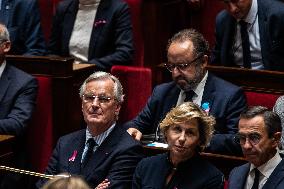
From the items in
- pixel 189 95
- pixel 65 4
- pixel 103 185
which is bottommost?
pixel 103 185

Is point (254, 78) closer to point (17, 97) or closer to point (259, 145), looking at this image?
point (259, 145)

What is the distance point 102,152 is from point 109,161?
0.02 metres

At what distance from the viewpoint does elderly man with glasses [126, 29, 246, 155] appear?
3.52 feet

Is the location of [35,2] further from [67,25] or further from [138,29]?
[138,29]

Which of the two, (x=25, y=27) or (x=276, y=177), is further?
(x=25, y=27)

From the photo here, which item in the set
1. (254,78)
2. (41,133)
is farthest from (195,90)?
(41,133)

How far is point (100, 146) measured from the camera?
1.02m

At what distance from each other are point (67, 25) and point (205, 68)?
1.53ft

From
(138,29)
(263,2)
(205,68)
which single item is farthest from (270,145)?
(138,29)

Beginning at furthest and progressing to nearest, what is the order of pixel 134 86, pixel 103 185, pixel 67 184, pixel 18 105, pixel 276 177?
1. pixel 134 86
2. pixel 18 105
3. pixel 103 185
4. pixel 276 177
5. pixel 67 184

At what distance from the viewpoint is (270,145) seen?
2.91 ft

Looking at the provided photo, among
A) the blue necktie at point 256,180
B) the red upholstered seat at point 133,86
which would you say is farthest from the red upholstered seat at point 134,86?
the blue necktie at point 256,180

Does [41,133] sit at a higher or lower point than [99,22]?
lower

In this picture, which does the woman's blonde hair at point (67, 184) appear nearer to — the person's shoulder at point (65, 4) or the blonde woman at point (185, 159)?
the blonde woman at point (185, 159)
